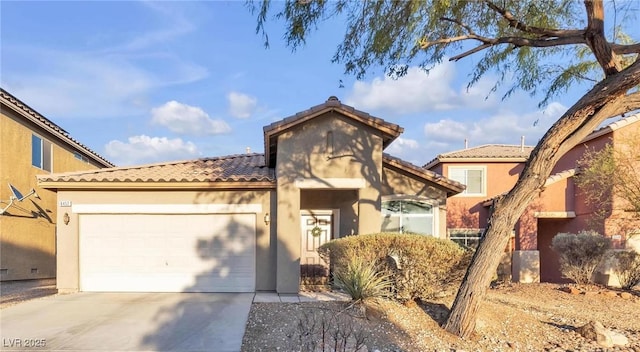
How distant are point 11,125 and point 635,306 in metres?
18.8

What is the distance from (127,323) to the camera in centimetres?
877

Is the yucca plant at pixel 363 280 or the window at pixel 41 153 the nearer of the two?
the yucca plant at pixel 363 280

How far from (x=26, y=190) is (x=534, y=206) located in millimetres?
19688

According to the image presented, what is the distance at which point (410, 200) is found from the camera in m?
14.1

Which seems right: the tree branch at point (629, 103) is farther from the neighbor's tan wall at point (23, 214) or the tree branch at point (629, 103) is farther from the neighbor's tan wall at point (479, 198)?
the neighbor's tan wall at point (23, 214)

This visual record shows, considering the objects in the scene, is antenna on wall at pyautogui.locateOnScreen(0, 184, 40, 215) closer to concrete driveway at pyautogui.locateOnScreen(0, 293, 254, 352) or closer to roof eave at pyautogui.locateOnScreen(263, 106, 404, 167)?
concrete driveway at pyautogui.locateOnScreen(0, 293, 254, 352)

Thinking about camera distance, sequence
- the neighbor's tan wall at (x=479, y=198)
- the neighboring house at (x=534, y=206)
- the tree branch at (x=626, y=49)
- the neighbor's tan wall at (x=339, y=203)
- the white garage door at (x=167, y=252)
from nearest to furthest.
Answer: the tree branch at (x=626, y=49) < the white garage door at (x=167, y=252) < the neighbor's tan wall at (x=339, y=203) < the neighboring house at (x=534, y=206) < the neighbor's tan wall at (x=479, y=198)

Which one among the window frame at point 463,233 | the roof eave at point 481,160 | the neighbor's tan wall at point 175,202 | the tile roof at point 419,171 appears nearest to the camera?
the neighbor's tan wall at point 175,202

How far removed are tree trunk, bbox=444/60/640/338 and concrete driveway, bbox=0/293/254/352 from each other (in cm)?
390

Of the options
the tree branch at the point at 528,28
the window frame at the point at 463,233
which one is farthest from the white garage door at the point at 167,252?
the window frame at the point at 463,233

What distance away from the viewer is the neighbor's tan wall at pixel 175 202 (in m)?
12.4

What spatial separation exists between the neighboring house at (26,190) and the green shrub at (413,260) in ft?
39.3

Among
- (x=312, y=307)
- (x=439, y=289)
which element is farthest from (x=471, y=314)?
(x=312, y=307)

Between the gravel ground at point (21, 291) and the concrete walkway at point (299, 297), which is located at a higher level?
the concrete walkway at point (299, 297)
